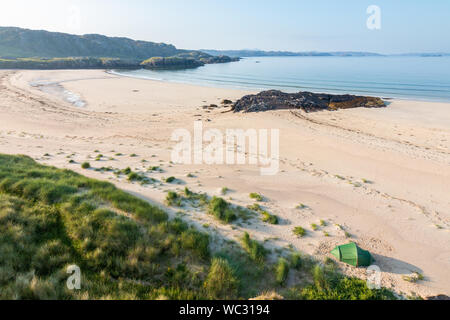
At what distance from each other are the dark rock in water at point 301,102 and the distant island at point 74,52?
86.8 meters

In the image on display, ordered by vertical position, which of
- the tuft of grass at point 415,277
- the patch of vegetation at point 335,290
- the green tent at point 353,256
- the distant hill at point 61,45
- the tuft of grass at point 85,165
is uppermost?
the distant hill at point 61,45

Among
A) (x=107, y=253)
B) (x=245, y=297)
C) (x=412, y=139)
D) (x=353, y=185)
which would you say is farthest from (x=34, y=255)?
(x=412, y=139)

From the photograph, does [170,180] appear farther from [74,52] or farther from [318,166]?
[74,52]

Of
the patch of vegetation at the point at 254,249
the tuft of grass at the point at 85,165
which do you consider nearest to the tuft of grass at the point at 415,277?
the patch of vegetation at the point at 254,249

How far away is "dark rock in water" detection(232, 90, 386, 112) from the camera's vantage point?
31.1 m

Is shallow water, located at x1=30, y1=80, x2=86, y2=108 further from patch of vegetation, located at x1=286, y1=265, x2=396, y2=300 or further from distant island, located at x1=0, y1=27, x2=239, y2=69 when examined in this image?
distant island, located at x1=0, y1=27, x2=239, y2=69

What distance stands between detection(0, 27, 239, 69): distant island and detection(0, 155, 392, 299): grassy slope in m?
99.2

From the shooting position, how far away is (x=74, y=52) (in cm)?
14688

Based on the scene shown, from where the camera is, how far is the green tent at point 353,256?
6.61 m

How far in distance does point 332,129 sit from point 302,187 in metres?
13.5

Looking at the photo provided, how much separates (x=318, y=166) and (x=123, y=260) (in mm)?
12405

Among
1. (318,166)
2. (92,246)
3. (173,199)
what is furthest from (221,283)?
(318,166)

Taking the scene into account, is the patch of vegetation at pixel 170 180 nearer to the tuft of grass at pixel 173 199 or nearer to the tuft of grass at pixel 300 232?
the tuft of grass at pixel 173 199

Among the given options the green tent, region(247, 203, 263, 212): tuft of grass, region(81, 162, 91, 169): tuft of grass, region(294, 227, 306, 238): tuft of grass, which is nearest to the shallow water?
region(81, 162, 91, 169): tuft of grass
